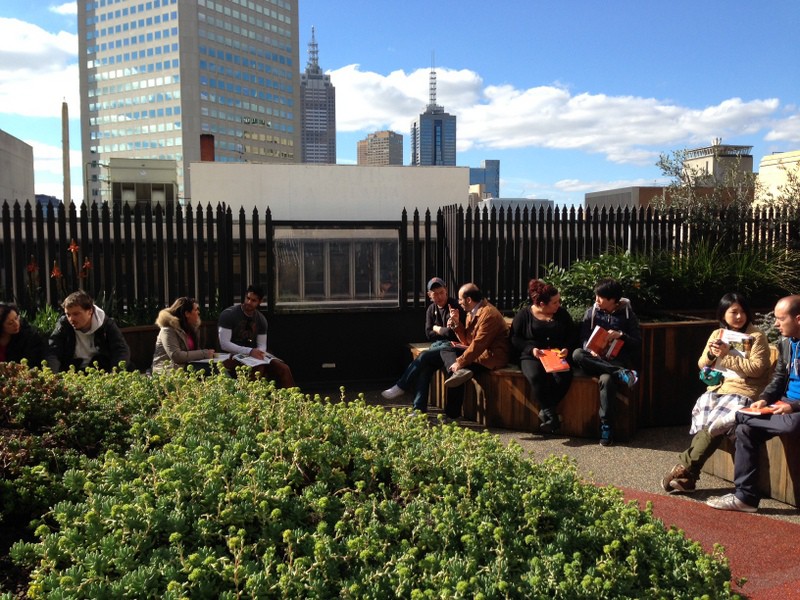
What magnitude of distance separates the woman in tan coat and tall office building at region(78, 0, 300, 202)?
159997 millimetres

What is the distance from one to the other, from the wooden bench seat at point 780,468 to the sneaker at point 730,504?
Result: 12.2 inches

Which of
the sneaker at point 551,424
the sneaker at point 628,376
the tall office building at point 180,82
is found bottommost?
the sneaker at point 551,424

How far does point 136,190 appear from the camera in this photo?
136ft

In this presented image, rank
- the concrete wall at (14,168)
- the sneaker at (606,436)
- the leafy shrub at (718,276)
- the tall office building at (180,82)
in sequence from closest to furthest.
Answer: the sneaker at (606,436)
the leafy shrub at (718,276)
the concrete wall at (14,168)
the tall office building at (180,82)

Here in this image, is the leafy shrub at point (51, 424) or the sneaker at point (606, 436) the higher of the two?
the leafy shrub at point (51, 424)

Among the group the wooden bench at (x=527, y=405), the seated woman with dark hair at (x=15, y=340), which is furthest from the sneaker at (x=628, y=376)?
the seated woman with dark hair at (x=15, y=340)

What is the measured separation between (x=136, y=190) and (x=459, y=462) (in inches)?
1657

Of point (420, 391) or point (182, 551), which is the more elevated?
point (182, 551)

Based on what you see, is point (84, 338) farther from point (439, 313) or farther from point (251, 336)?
point (439, 313)

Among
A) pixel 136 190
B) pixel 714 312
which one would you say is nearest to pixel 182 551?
pixel 714 312

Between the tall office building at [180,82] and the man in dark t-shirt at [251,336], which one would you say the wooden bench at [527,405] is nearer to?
the man in dark t-shirt at [251,336]

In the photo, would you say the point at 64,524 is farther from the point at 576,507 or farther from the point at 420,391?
the point at 420,391

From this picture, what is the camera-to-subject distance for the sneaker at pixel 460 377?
298 inches

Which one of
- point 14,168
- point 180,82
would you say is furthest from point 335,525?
point 180,82
